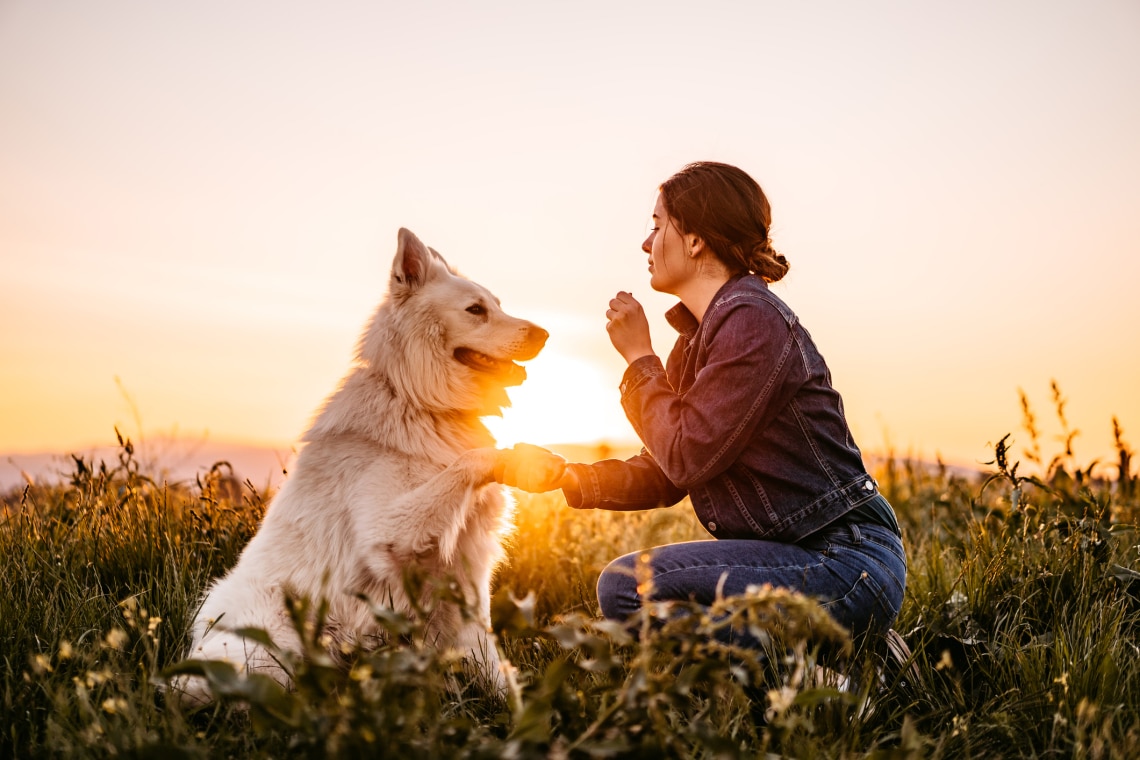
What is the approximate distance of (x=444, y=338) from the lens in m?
4.01

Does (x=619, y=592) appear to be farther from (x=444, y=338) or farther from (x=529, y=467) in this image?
(x=444, y=338)

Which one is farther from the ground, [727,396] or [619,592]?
[727,396]

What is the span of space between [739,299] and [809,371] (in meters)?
0.39

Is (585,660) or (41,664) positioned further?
(585,660)

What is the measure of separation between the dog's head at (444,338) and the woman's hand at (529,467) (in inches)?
28.7

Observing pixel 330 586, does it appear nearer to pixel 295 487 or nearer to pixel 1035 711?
pixel 295 487

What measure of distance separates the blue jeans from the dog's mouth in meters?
1.30

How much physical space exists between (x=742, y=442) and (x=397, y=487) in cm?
147

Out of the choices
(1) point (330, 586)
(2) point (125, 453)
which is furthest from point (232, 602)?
(2) point (125, 453)

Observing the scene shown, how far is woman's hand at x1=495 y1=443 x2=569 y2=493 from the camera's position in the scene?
3.20m

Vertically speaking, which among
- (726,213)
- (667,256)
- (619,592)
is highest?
(726,213)

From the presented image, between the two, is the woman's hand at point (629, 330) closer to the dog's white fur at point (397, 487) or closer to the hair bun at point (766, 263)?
the hair bun at point (766, 263)

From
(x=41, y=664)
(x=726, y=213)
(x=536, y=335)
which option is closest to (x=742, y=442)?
(x=726, y=213)

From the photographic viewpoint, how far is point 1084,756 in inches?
86.9
